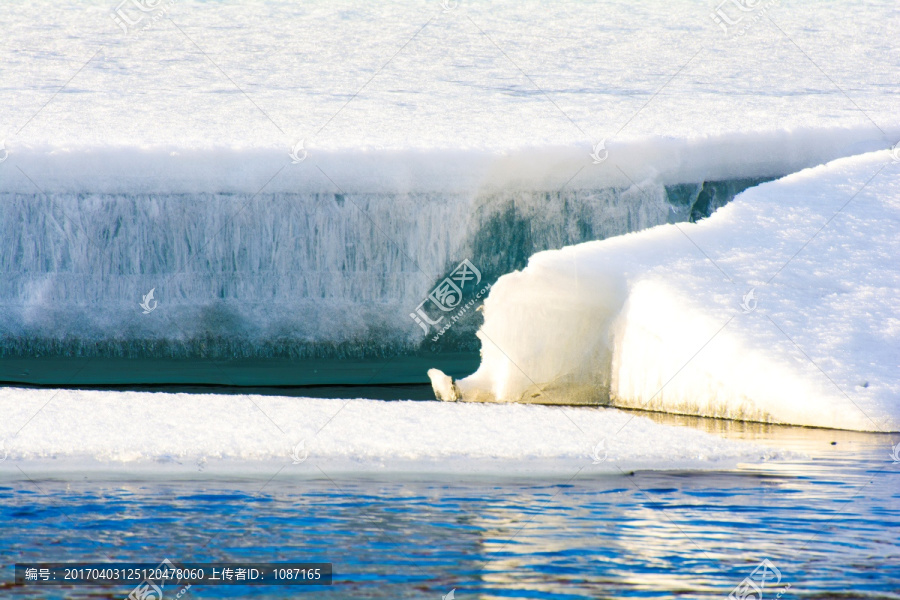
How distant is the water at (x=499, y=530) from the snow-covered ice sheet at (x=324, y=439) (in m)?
0.15

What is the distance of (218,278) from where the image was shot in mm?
8438

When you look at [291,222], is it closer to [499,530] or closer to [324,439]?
[324,439]

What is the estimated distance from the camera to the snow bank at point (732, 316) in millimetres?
5836

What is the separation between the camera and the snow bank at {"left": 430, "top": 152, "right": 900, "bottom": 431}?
584cm

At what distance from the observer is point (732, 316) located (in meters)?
6.07

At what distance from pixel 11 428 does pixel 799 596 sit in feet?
11.5

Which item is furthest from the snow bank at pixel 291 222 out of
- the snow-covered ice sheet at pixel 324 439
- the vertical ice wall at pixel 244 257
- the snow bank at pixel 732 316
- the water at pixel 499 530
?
the water at pixel 499 530

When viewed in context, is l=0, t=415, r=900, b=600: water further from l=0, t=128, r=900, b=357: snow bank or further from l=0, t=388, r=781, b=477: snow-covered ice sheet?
l=0, t=128, r=900, b=357: snow bank

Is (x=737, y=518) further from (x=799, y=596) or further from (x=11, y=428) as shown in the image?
(x=11, y=428)

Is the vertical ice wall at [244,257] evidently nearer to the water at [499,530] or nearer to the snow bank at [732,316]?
the snow bank at [732,316]

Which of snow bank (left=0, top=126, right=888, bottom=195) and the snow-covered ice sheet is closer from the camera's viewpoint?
the snow-covered ice sheet

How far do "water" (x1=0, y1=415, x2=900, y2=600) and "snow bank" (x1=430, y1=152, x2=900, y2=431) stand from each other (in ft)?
4.05

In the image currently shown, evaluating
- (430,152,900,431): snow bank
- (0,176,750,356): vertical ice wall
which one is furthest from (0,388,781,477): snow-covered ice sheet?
(0,176,750,356): vertical ice wall

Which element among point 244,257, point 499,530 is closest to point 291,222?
point 244,257
